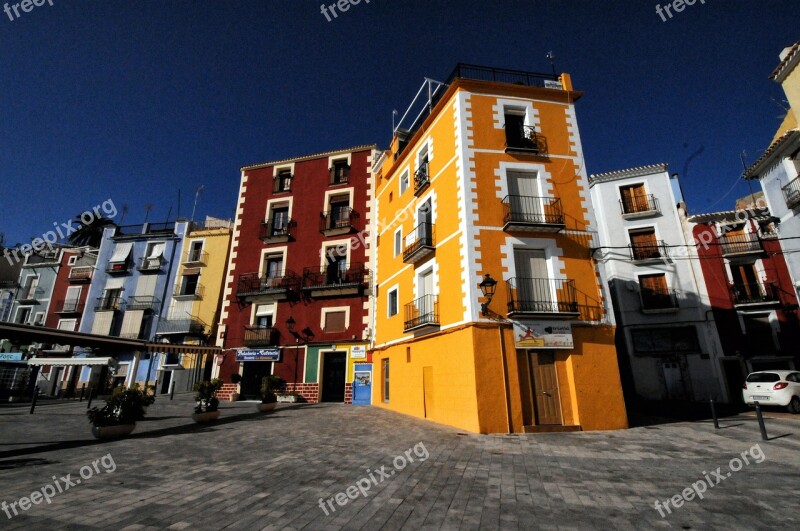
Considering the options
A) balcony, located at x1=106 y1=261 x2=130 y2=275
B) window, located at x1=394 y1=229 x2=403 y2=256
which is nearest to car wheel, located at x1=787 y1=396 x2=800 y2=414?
window, located at x1=394 y1=229 x2=403 y2=256

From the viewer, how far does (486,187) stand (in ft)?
41.6

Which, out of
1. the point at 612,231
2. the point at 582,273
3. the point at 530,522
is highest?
the point at 612,231

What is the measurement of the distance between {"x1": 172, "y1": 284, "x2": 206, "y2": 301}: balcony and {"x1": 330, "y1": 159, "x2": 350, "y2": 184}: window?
12.7 metres

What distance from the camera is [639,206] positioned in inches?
919

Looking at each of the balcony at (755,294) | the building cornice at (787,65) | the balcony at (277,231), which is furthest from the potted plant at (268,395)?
the building cornice at (787,65)

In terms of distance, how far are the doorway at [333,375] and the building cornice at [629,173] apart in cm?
2043

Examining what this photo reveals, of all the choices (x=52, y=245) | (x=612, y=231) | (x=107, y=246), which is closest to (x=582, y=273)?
(x=612, y=231)

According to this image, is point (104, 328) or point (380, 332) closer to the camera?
point (380, 332)

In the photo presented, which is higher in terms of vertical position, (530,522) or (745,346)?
(745,346)

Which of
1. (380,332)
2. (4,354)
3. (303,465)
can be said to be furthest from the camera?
(4,354)

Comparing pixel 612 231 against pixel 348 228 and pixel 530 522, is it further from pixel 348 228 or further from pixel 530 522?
pixel 530 522

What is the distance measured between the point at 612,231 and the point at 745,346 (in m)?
9.42

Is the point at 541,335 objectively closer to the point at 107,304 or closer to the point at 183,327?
the point at 183,327

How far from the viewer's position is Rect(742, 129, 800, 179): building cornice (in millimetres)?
16750
